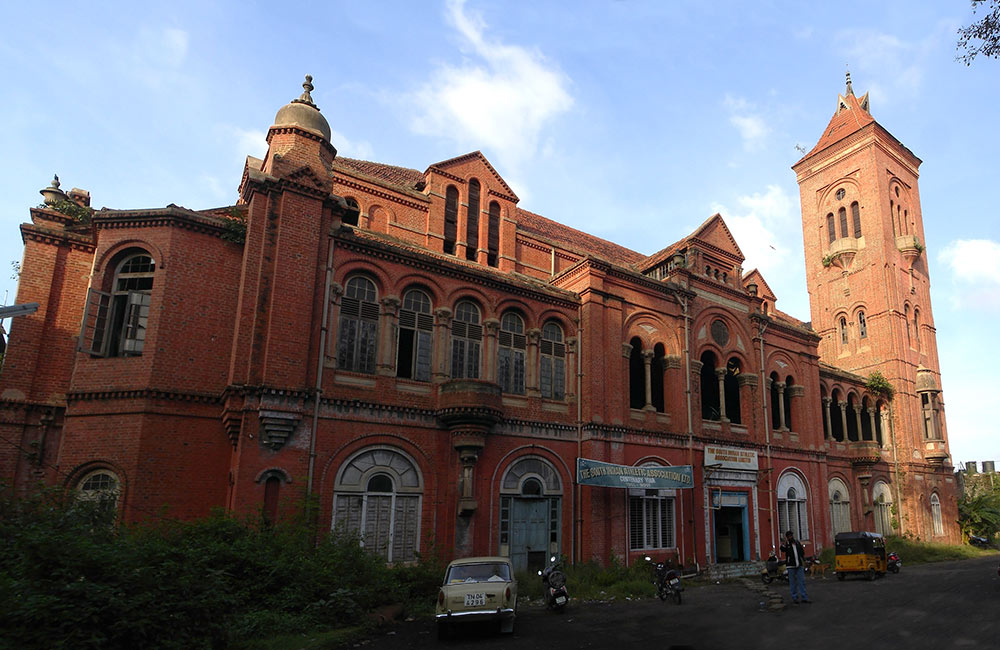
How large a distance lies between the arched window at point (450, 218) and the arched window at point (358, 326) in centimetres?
653

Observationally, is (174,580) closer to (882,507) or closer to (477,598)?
(477,598)

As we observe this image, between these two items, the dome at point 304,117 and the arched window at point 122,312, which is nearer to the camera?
the arched window at point 122,312

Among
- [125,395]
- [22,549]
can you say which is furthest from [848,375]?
[22,549]

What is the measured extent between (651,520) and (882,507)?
19494 mm

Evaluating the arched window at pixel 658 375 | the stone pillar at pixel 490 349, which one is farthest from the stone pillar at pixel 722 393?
the stone pillar at pixel 490 349

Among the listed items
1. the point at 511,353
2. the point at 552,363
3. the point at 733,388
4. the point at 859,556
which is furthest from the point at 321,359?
the point at 859,556

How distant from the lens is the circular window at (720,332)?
26.4 m

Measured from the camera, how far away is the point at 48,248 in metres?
18.5

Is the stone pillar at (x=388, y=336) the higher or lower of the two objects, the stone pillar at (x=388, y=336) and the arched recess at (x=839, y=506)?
the higher

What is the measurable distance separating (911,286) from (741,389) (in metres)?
20.5

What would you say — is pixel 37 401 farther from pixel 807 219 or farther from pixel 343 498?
pixel 807 219

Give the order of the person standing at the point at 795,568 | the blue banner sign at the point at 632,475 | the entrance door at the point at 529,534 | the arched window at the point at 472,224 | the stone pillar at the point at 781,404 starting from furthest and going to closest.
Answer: the stone pillar at the point at 781,404 → the arched window at the point at 472,224 → the blue banner sign at the point at 632,475 → the entrance door at the point at 529,534 → the person standing at the point at 795,568

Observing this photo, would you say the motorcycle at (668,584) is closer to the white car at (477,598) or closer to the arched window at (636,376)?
the white car at (477,598)

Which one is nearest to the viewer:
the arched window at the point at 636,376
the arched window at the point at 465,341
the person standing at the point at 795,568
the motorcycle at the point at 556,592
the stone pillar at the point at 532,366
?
the motorcycle at the point at 556,592
